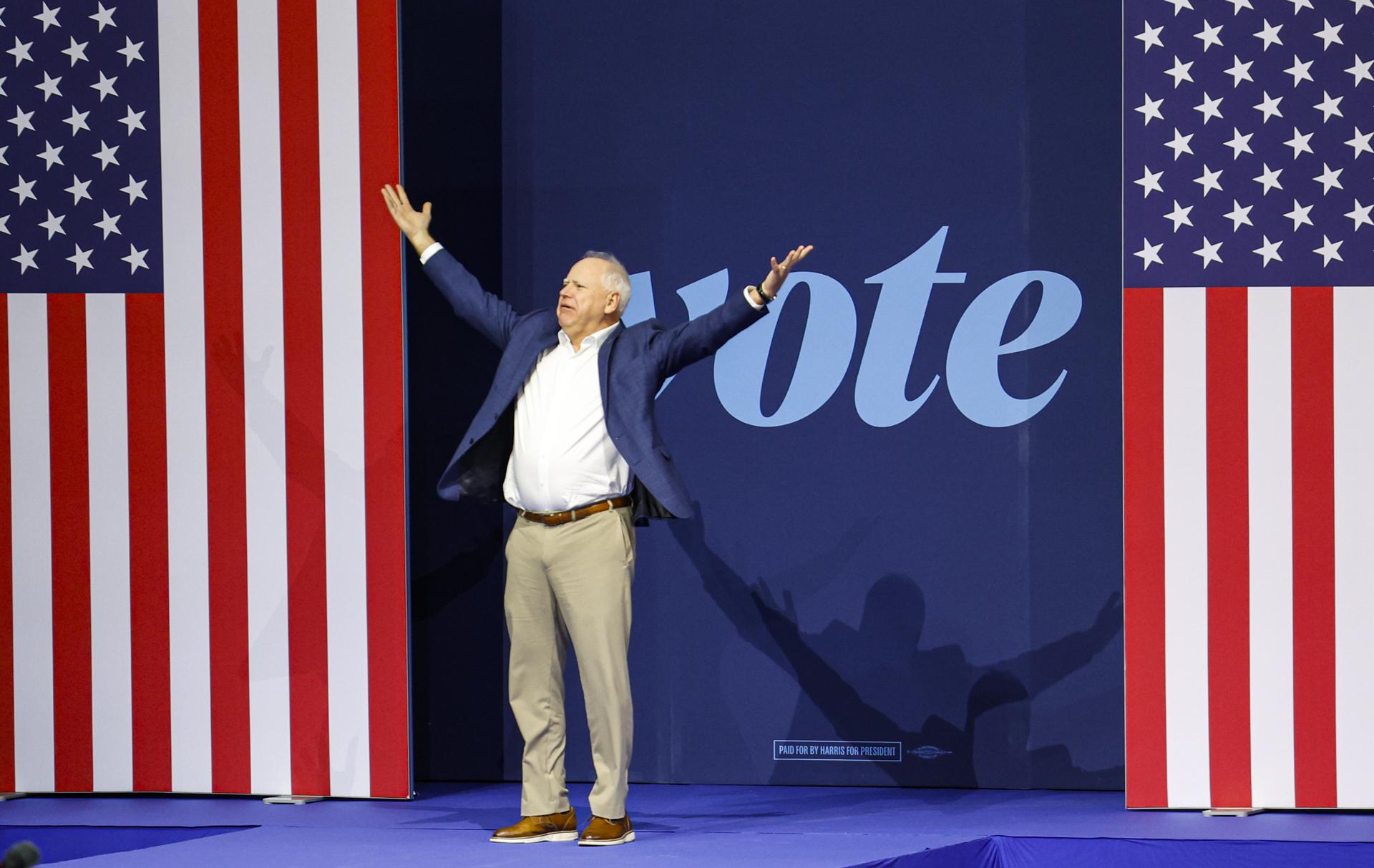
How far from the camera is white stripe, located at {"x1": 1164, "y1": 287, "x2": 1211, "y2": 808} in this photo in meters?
4.39

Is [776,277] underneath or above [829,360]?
above

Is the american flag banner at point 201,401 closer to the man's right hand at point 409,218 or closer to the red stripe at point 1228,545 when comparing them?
Result: the man's right hand at point 409,218

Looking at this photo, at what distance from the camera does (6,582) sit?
473 centimetres

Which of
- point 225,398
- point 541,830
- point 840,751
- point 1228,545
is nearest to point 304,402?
point 225,398

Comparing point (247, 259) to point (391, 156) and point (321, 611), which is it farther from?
point (321, 611)

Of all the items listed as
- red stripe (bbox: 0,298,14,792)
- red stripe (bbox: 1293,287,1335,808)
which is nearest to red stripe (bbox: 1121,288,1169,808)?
red stripe (bbox: 1293,287,1335,808)

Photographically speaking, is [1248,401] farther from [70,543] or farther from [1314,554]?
[70,543]

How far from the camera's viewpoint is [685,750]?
5.01 meters

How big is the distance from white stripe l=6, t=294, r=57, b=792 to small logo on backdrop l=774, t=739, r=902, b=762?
2.37 m

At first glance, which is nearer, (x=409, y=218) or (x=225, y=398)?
(x=409, y=218)

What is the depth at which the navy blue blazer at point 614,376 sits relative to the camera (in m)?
3.92

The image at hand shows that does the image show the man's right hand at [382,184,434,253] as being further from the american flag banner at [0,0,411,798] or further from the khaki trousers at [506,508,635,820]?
the khaki trousers at [506,508,635,820]

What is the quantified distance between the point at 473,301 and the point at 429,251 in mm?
219

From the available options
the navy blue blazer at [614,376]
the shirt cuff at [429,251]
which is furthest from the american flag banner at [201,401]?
the navy blue blazer at [614,376]
